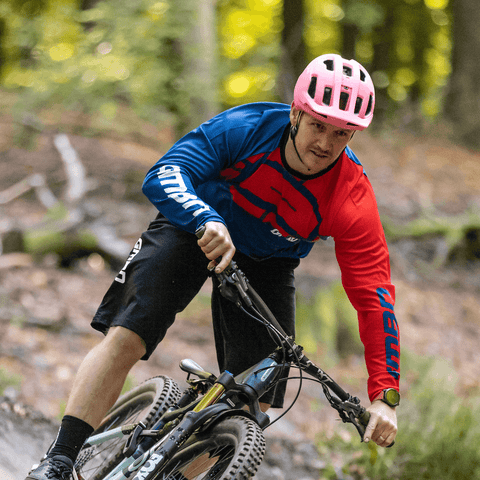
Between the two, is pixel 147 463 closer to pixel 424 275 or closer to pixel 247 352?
pixel 247 352

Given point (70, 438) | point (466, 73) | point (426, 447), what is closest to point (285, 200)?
point (70, 438)

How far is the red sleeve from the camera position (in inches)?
95.9

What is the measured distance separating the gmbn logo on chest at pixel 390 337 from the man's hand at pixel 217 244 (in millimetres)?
884

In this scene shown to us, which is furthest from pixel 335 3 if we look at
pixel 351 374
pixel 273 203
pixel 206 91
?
pixel 273 203

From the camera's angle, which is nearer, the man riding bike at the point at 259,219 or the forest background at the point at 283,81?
the man riding bike at the point at 259,219

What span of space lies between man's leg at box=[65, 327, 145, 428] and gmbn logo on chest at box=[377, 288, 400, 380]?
3.87 ft

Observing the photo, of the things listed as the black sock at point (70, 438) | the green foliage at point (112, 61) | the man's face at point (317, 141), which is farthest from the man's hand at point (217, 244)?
the green foliage at point (112, 61)

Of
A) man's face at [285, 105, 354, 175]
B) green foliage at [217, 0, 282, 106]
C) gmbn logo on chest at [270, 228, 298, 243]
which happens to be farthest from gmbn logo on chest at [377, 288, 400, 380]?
green foliage at [217, 0, 282, 106]

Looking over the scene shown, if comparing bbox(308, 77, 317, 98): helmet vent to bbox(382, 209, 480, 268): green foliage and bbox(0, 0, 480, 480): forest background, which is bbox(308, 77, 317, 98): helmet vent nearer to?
bbox(0, 0, 480, 480): forest background

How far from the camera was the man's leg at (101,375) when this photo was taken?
8.03 ft

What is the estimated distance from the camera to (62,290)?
6.18 m

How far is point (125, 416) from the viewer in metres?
3.11

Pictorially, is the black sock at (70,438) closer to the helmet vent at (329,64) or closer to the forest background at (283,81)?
the helmet vent at (329,64)

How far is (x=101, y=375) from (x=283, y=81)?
29.1 feet
